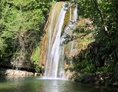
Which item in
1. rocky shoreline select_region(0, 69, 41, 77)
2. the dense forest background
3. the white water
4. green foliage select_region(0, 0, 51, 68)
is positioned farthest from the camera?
green foliage select_region(0, 0, 51, 68)

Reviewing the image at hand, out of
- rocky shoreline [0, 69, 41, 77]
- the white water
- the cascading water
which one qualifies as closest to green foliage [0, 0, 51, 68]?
rocky shoreline [0, 69, 41, 77]

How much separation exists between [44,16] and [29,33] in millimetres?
3201

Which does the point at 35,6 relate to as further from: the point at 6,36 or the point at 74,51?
the point at 74,51

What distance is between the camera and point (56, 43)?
2722cm

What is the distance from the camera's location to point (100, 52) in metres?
21.8

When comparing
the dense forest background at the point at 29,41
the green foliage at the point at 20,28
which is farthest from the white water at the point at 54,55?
the green foliage at the point at 20,28

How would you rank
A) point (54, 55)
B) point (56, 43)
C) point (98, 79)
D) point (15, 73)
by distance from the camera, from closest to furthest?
point (98, 79) → point (54, 55) → point (56, 43) → point (15, 73)

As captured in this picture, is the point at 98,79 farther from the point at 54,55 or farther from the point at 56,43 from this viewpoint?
the point at 56,43

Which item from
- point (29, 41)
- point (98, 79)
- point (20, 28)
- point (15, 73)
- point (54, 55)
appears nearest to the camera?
point (98, 79)

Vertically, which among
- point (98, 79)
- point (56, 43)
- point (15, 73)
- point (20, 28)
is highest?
point (20, 28)

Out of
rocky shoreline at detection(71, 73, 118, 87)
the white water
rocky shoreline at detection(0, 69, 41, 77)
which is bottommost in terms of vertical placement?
rocky shoreline at detection(71, 73, 118, 87)

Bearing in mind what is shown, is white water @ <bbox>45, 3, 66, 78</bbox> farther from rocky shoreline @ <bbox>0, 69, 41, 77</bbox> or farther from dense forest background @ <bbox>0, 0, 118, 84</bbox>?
rocky shoreline @ <bbox>0, 69, 41, 77</bbox>

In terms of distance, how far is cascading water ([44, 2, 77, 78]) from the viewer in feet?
83.4

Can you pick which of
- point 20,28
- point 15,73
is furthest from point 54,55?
point 20,28
